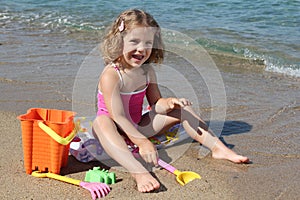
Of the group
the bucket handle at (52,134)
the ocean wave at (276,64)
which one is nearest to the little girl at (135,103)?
the bucket handle at (52,134)

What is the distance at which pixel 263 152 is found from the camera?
342 cm

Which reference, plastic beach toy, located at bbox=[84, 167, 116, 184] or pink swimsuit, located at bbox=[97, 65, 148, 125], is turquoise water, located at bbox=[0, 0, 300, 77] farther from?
plastic beach toy, located at bbox=[84, 167, 116, 184]

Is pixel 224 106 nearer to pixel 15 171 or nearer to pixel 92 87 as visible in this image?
pixel 92 87

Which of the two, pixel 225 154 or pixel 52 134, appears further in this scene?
pixel 225 154

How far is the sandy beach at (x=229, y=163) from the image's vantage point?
2762 mm

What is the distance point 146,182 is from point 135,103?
874 millimetres

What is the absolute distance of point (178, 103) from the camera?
330 cm

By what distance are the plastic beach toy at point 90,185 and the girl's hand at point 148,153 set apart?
1.51ft

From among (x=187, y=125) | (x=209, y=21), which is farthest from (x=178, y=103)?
(x=209, y=21)

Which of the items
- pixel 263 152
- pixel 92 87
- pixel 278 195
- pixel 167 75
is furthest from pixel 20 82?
pixel 278 195

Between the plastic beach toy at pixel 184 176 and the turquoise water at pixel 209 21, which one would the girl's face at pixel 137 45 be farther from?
the turquoise water at pixel 209 21

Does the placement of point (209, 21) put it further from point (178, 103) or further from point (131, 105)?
point (178, 103)

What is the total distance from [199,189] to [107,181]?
1.97ft

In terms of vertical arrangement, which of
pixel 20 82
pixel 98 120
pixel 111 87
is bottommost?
pixel 20 82
